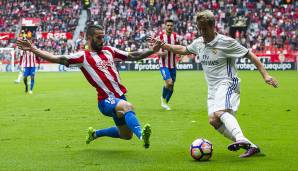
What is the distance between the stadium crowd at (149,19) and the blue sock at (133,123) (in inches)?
1597

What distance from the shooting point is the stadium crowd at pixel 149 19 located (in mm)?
51938

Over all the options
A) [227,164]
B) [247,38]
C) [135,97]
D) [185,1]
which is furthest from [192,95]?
[185,1]

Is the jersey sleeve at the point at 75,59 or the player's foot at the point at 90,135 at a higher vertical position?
the jersey sleeve at the point at 75,59

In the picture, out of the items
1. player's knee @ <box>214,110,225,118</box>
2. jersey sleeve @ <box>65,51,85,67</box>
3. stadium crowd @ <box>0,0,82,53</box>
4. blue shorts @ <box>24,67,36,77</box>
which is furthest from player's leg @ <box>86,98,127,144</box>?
stadium crowd @ <box>0,0,82,53</box>

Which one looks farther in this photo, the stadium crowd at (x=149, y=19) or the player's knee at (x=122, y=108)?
the stadium crowd at (x=149, y=19)

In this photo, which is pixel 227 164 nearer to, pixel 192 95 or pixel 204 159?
pixel 204 159

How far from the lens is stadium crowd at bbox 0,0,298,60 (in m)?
51.9

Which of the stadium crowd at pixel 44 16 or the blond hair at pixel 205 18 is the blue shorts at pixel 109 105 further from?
the stadium crowd at pixel 44 16

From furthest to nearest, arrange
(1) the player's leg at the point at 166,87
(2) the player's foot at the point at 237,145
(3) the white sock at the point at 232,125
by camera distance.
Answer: (1) the player's leg at the point at 166,87 → (3) the white sock at the point at 232,125 → (2) the player's foot at the point at 237,145

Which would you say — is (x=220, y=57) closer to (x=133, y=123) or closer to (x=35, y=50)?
(x=133, y=123)

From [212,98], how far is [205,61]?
1.90 feet

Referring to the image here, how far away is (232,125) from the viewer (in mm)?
8391

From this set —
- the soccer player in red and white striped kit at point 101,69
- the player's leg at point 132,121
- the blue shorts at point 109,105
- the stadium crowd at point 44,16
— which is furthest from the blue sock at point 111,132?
the stadium crowd at point 44,16

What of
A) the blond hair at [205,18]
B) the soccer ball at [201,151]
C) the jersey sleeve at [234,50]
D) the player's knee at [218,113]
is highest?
the blond hair at [205,18]
